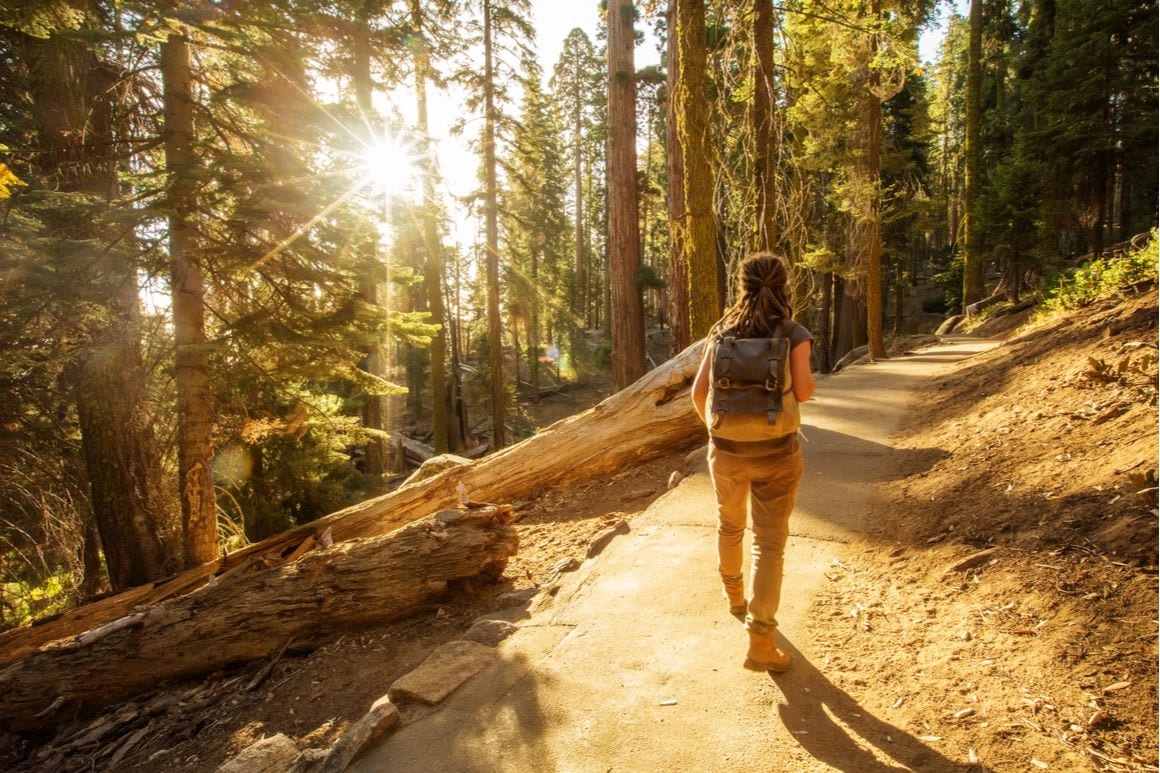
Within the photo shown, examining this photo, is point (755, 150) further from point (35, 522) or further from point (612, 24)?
point (35, 522)

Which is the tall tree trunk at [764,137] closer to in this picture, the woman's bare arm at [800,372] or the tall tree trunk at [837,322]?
the woman's bare arm at [800,372]

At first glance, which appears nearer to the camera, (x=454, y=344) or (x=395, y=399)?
(x=454, y=344)

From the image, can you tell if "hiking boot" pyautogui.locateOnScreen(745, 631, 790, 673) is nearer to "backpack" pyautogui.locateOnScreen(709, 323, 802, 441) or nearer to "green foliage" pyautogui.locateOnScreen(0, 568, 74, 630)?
"backpack" pyautogui.locateOnScreen(709, 323, 802, 441)

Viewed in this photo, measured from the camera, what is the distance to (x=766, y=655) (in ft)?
9.86

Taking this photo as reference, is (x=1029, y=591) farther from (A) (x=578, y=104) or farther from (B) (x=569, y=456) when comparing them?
(A) (x=578, y=104)

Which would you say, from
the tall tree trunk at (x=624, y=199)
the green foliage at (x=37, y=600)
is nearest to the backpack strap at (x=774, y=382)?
the tall tree trunk at (x=624, y=199)

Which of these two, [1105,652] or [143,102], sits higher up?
[143,102]

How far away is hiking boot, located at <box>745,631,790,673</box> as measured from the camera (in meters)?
3.00

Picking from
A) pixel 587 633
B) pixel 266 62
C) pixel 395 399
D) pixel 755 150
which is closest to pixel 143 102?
pixel 266 62

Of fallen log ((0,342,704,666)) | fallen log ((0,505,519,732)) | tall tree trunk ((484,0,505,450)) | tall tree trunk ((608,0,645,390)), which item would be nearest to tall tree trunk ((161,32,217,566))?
fallen log ((0,342,704,666))

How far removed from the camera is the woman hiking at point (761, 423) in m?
3.02

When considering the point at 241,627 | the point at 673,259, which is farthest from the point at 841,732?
the point at 673,259

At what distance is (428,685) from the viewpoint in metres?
3.28

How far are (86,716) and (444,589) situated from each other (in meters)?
3.32
